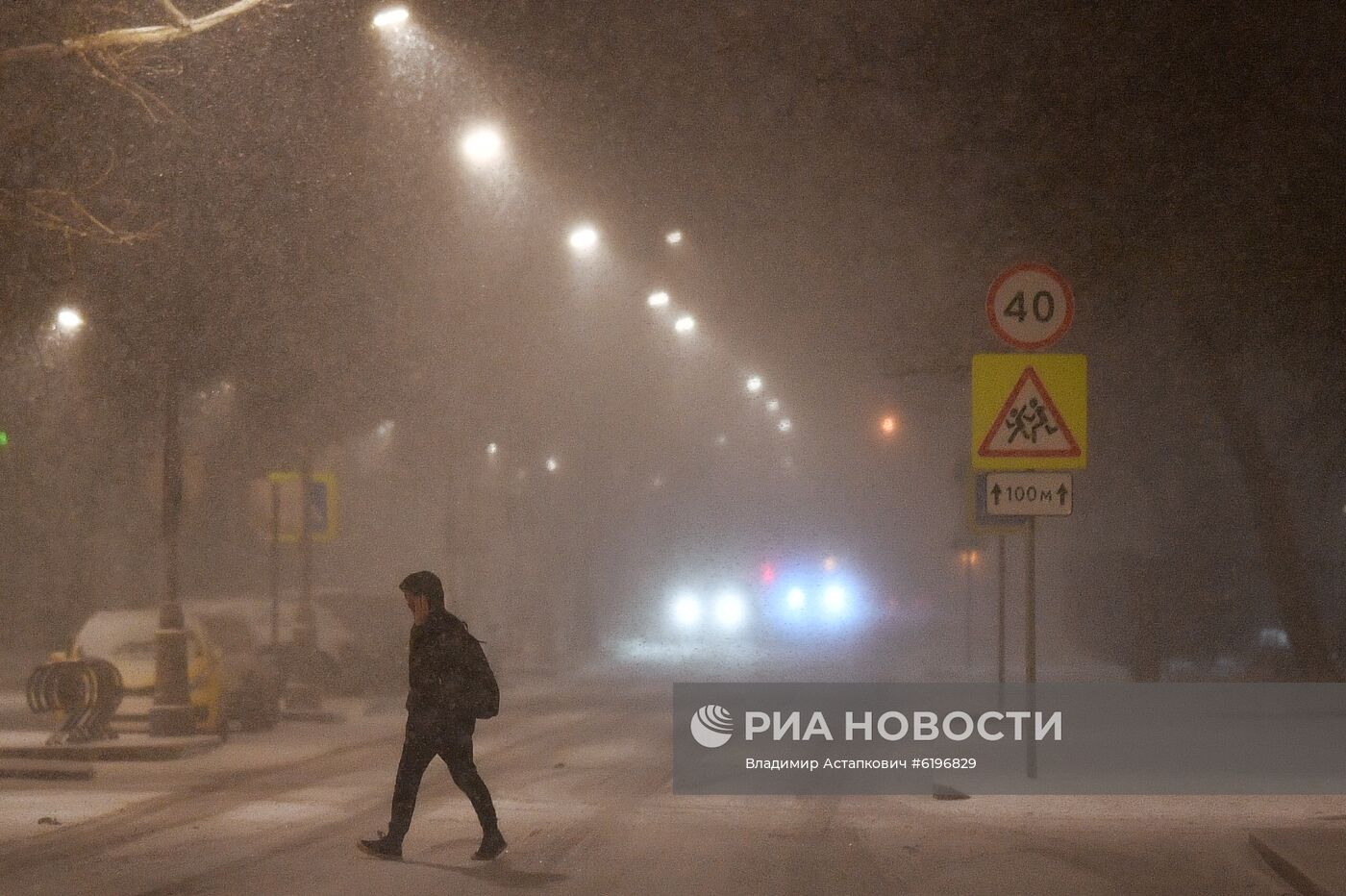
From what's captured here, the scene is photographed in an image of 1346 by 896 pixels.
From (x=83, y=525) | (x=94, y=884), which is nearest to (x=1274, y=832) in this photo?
(x=94, y=884)

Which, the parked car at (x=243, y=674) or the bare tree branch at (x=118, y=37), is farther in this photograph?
the parked car at (x=243, y=674)

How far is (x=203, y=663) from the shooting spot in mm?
19250

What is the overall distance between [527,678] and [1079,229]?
17.2 meters

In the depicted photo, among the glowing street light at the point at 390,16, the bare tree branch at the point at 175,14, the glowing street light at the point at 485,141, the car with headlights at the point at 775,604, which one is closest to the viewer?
the bare tree branch at the point at 175,14

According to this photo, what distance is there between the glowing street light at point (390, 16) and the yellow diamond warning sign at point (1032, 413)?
31.6ft

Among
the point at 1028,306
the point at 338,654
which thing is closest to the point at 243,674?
the point at 338,654

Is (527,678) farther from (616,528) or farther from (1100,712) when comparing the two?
(616,528)

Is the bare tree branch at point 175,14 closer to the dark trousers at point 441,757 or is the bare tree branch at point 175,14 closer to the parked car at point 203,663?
the dark trousers at point 441,757

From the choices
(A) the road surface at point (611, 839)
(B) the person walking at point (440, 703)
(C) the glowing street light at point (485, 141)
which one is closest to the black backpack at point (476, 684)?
(B) the person walking at point (440, 703)

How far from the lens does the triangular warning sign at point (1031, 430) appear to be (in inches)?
501

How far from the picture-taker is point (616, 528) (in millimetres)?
58594

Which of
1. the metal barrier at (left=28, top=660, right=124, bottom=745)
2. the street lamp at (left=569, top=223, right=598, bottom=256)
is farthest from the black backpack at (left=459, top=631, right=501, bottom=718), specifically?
the street lamp at (left=569, top=223, right=598, bottom=256)

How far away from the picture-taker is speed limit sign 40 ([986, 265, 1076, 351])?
12.6 m

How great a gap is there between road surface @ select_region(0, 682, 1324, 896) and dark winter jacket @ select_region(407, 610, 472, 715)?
0.99m
